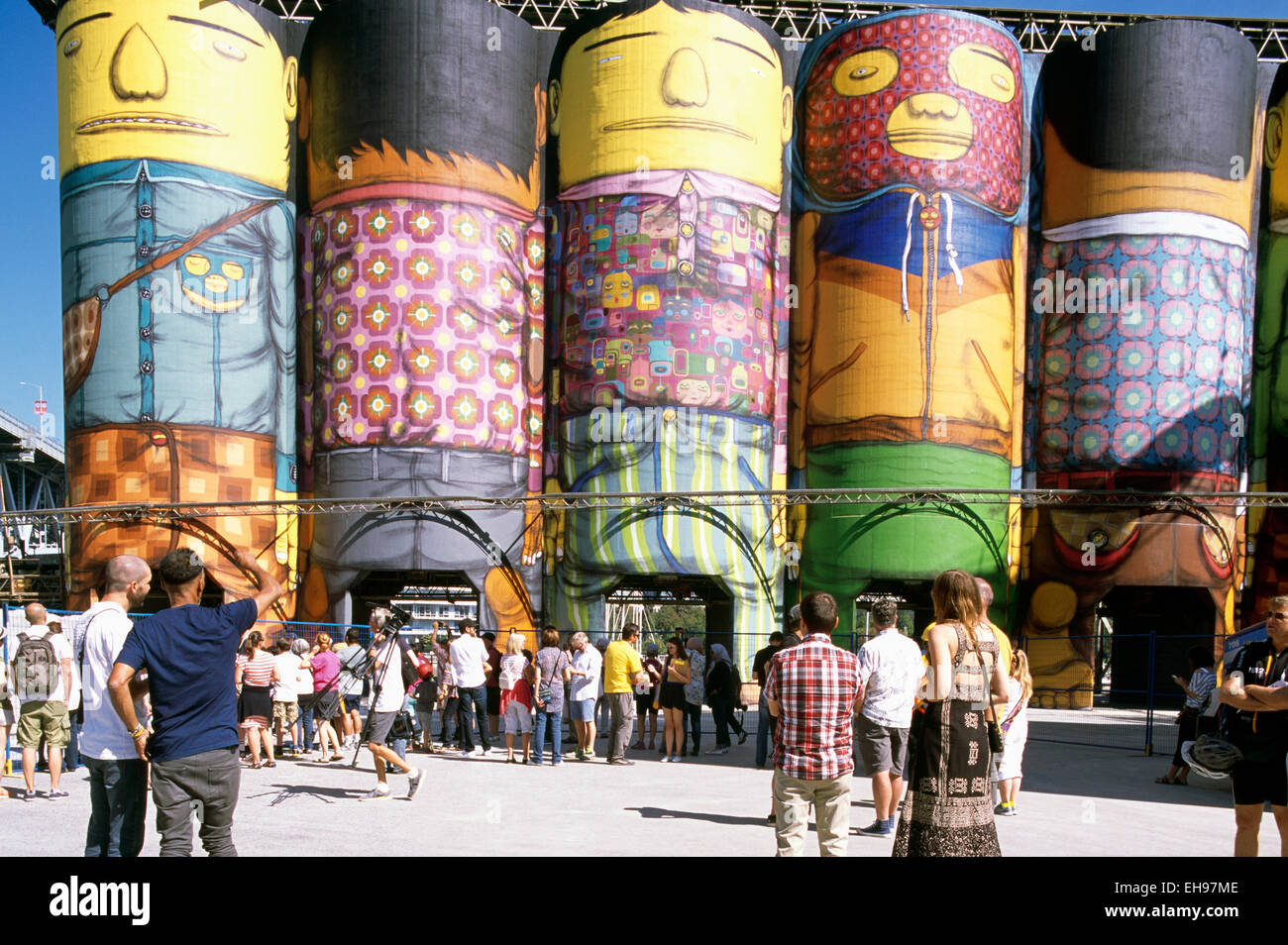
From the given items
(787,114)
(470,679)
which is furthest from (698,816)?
(787,114)

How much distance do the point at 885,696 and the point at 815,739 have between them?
10.4 feet

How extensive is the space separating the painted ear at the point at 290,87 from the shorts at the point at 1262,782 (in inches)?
1128

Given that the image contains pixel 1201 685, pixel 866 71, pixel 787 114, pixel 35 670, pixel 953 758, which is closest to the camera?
pixel 953 758

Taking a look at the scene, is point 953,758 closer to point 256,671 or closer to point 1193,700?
point 1193,700

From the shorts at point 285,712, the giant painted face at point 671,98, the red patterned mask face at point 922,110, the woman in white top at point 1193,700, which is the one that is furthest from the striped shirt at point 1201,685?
the giant painted face at point 671,98

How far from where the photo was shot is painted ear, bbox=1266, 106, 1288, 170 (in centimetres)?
2888

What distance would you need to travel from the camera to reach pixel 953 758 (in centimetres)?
556

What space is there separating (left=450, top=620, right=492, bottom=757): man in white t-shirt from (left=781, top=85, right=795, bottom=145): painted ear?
19.5 m

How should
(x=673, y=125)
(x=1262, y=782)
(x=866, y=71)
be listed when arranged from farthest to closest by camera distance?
(x=866, y=71), (x=673, y=125), (x=1262, y=782)

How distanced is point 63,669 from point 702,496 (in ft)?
59.7

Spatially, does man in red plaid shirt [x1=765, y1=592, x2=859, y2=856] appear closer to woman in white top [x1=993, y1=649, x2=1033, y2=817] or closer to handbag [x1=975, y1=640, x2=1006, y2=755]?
handbag [x1=975, y1=640, x2=1006, y2=755]

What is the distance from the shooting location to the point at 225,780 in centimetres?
539

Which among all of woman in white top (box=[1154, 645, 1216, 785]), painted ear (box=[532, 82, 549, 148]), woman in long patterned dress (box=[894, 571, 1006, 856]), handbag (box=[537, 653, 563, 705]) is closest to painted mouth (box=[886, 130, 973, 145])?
painted ear (box=[532, 82, 549, 148])

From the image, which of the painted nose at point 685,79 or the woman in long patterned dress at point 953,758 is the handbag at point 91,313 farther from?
the woman in long patterned dress at point 953,758
